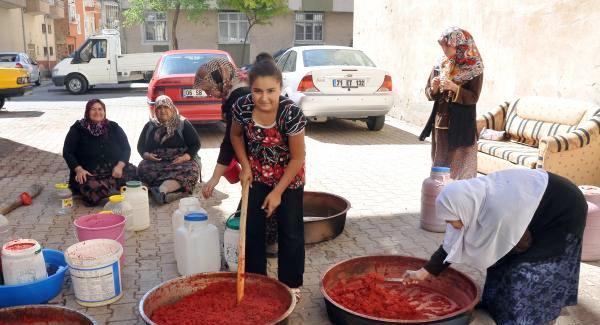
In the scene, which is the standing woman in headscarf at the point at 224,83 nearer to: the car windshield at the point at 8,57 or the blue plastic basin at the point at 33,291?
the blue plastic basin at the point at 33,291

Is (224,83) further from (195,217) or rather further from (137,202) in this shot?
(137,202)

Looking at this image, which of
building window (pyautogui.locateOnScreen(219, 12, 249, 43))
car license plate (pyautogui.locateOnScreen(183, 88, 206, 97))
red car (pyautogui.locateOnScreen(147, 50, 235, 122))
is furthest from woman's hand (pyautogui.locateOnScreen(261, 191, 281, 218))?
building window (pyautogui.locateOnScreen(219, 12, 249, 43))

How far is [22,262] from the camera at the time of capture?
3.27m

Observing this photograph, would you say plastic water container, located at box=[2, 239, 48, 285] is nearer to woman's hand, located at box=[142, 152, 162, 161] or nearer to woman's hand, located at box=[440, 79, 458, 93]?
woman's hand, located at box=[142, 152, 162, 161]

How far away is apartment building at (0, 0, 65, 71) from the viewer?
25.9 m

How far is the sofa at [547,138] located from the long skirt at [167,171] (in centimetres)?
391

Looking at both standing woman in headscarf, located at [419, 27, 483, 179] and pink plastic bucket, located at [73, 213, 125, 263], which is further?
standing woman in headscarf, located at [419, 27, 483, 179]

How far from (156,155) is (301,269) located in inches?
121

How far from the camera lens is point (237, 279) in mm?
3139

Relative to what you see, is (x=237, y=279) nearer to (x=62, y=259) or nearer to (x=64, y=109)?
(x=62, y=259)

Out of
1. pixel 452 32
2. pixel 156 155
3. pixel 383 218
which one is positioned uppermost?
pixel 452 32

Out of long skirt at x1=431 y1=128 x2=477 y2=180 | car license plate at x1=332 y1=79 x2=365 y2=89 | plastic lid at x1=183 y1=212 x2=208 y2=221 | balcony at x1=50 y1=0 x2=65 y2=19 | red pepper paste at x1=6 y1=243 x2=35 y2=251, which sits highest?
balcony at x1=50 y1=0 x2=65 y2=19

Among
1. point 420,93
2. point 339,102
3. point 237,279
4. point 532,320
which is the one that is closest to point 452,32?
point 532,320

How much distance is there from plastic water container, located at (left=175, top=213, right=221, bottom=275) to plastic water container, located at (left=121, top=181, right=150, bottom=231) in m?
1.12
